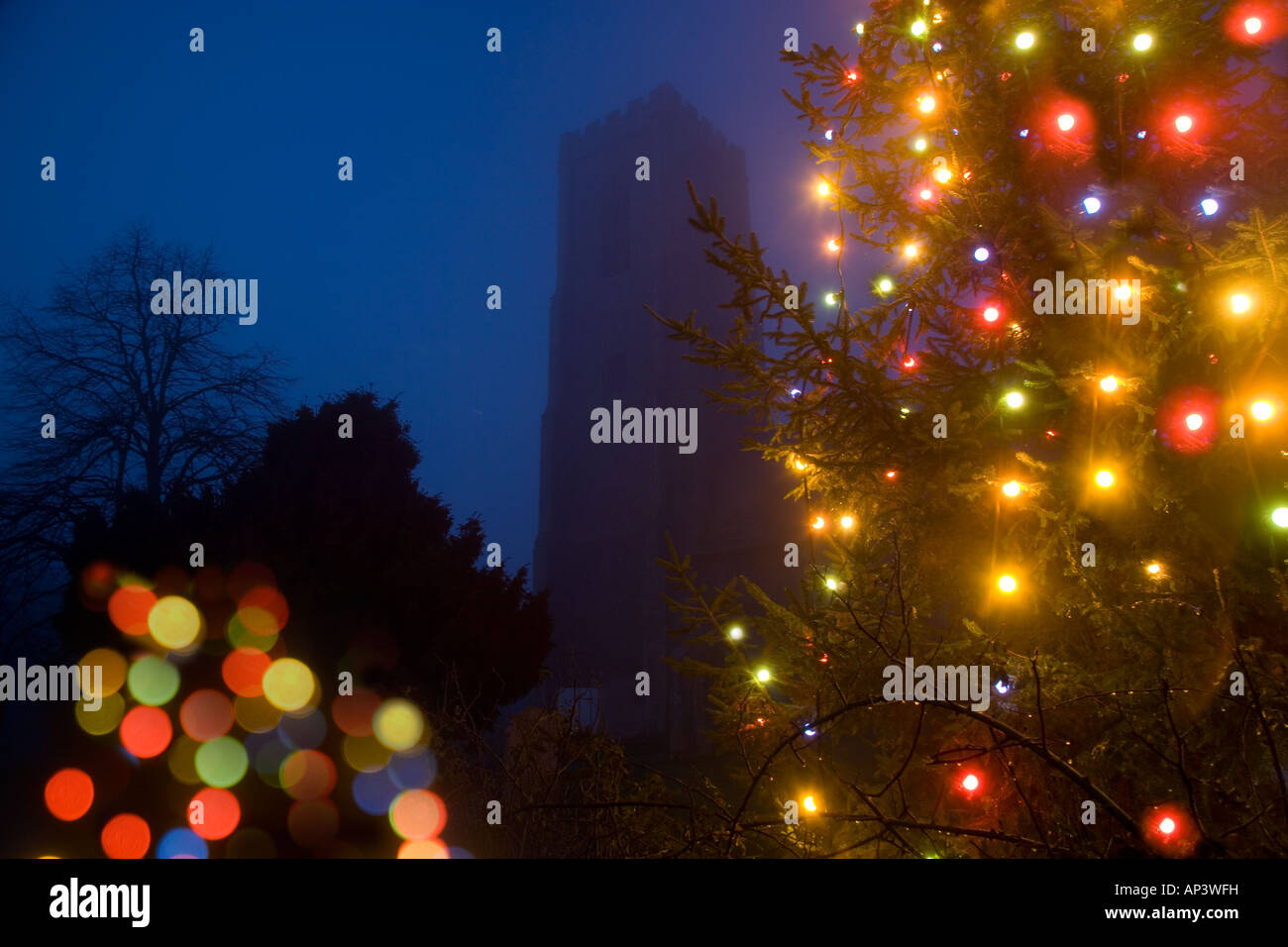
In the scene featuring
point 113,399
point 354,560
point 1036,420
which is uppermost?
point 113,399

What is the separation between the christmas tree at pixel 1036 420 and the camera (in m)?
2.86

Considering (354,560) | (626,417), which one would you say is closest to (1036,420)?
(354,560)

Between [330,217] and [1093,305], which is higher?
[330,217]

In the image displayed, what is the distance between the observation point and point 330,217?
10800 centimetres

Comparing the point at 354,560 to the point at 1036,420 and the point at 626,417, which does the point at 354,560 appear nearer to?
the point at 1036,420

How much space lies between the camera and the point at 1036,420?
3838mm

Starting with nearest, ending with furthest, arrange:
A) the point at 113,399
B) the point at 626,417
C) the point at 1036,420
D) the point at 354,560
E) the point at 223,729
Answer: the point at 1036,420 → the point at 223,729 → the point at 354,560 → the point at 113,399 → the point at 626,417

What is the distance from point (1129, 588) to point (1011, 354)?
1656 mm

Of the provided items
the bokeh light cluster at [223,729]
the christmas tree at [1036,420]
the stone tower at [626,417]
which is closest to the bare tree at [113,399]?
the bokeh light cluster at [223,729]

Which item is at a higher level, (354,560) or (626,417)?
(626,417)

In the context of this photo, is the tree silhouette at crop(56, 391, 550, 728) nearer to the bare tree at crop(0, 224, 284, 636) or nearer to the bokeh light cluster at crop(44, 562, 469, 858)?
the bokeh light cluster at crop(44, 562, 469, 858)

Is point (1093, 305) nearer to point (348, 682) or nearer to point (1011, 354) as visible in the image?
point (1011, 354)

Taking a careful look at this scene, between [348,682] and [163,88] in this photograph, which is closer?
[348,682]
